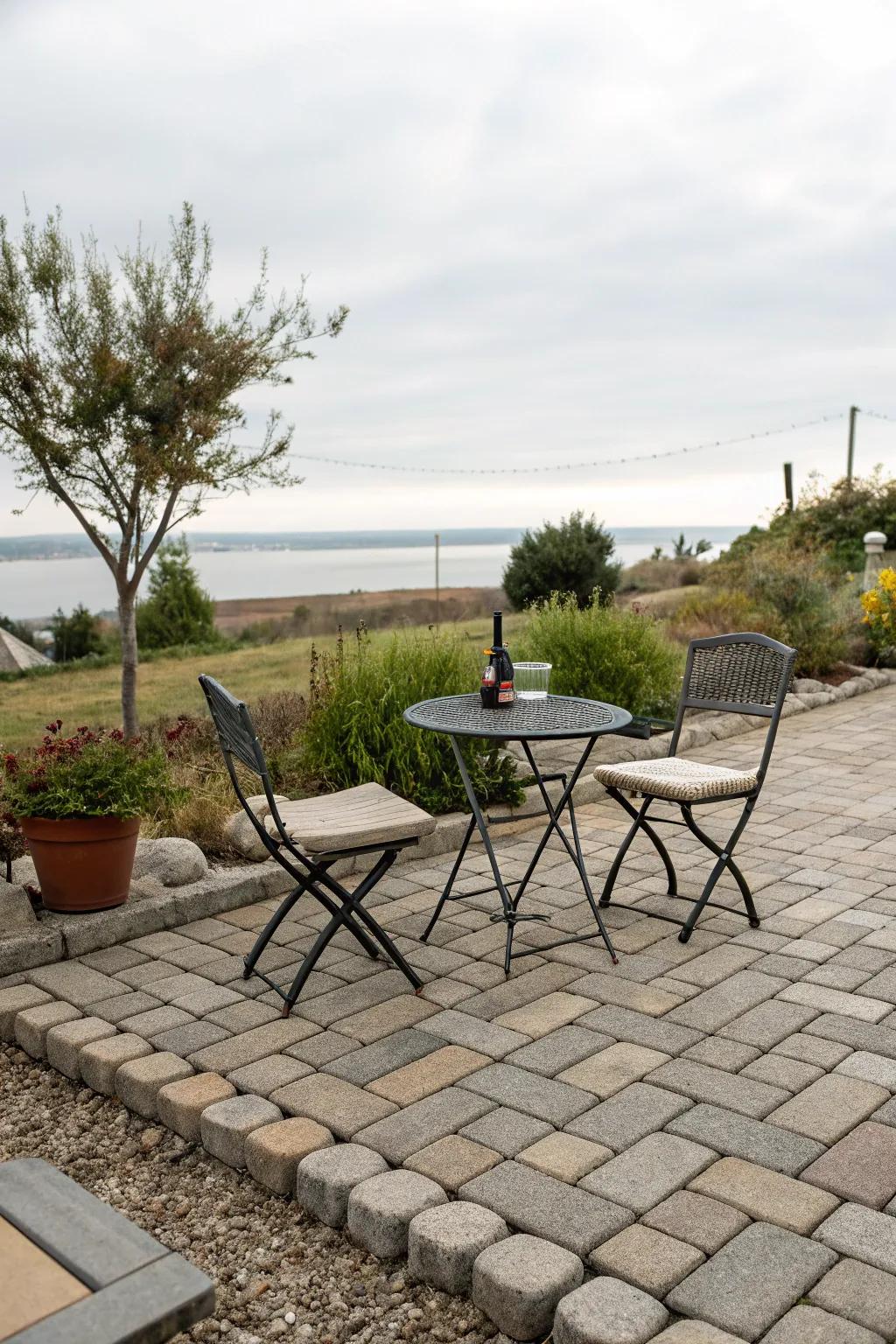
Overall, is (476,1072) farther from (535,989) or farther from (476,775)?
(476,775)

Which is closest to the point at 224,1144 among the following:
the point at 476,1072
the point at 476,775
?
the point at 476,1072

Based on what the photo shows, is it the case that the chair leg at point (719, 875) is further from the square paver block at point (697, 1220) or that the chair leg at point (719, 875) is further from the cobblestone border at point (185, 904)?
the square paver block at point (697, 1220)

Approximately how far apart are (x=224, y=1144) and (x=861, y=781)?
4534 millimetres

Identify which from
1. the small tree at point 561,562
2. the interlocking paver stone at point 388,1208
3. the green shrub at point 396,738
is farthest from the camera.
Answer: the small tree at point 561,562

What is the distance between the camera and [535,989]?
3262 millimetres

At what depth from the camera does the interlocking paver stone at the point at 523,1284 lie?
1.91 m

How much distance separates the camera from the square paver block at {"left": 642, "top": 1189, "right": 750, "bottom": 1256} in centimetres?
207

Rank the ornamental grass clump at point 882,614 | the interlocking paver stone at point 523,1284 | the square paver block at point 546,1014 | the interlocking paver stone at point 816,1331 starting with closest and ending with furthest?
the interlocking paver stone at point 816,1331, the interlocking paver stone at point 523,1284, the square paver block at point 546,1014, the ornamental grass clump at point 882,614

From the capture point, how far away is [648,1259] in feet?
6.57

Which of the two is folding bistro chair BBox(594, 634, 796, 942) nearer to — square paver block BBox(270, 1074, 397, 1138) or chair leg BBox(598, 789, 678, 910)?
chair leg BBox(598, 789, 678, 910)

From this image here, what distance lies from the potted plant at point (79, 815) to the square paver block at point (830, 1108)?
226cm

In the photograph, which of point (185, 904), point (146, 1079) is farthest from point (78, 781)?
point (146, 1079)

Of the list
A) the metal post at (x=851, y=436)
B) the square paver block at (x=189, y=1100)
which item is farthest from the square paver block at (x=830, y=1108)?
the metal post at (x=851, y=436)

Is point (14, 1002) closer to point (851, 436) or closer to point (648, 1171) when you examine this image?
point (648, 1171)
